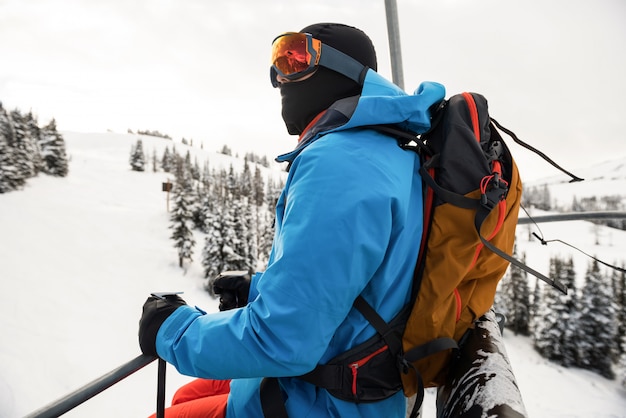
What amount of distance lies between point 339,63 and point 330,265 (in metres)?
1.19

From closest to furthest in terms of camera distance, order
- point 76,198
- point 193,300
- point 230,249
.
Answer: point 193,300 → point 230,249 → point 76,198

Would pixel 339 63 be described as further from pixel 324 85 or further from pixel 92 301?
pixel 92 301

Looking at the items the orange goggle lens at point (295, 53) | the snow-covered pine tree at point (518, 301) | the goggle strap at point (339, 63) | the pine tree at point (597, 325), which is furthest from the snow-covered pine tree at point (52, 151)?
the pine tree at point (597, 325)

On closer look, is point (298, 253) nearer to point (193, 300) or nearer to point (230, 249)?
point (193, 300)

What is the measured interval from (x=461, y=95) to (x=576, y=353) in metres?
47.8

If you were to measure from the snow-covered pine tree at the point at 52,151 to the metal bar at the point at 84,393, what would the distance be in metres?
57.4

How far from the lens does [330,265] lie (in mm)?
1123

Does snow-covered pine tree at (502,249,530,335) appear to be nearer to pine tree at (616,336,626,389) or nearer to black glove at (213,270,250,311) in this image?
pine tree at (616,336,626,389)

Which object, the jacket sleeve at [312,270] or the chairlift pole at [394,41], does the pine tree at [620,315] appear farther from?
the jacket sleeve at [312,270]

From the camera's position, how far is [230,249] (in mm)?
31609

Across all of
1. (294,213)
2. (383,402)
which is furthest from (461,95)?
(383,402)

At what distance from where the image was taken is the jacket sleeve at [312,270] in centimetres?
112

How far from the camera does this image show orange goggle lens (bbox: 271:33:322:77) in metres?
1.82

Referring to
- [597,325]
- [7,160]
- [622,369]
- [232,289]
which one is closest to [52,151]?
[7,160]
